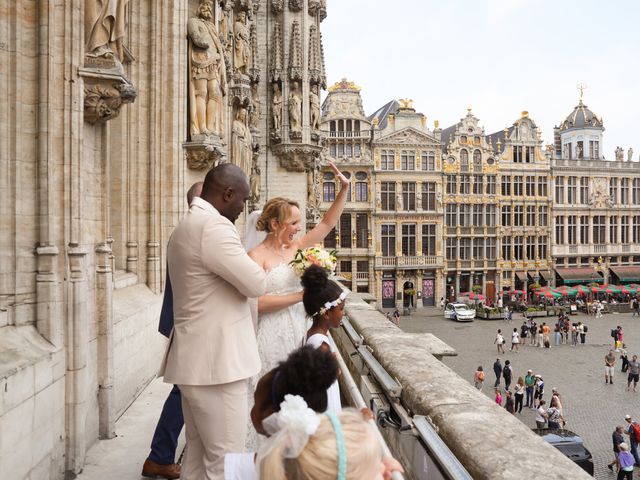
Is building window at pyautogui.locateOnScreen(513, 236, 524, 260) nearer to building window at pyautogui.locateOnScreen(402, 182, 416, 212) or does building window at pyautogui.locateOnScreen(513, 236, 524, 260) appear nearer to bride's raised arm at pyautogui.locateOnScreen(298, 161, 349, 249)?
building window at pyautogui.locateOnScreen(402, 182, 416, 212)

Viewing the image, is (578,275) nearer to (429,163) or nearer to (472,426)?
(429,163)

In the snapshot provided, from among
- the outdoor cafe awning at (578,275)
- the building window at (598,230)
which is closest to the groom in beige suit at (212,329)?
the outdoor cafe awning at (578,275)

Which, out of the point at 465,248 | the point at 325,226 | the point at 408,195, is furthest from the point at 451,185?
the point at 325,226

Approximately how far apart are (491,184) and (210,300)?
4462 cm

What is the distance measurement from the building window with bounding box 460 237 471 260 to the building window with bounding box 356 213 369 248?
305 inches

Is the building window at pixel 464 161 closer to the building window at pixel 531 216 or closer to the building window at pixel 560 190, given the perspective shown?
the building window at pixel 531 216

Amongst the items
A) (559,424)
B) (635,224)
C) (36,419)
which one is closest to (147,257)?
(36,419)

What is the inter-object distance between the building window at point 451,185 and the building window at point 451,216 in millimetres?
1059

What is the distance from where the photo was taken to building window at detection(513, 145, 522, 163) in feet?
148

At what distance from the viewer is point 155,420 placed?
504 cm

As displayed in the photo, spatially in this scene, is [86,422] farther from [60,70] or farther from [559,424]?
[559,424]

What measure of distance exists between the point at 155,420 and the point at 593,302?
41294 mm

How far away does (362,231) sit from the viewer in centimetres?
4278

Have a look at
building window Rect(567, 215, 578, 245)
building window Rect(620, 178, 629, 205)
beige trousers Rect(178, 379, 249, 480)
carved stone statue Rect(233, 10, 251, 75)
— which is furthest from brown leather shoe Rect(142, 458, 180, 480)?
building window Rect(620, 178, 629, 205)
